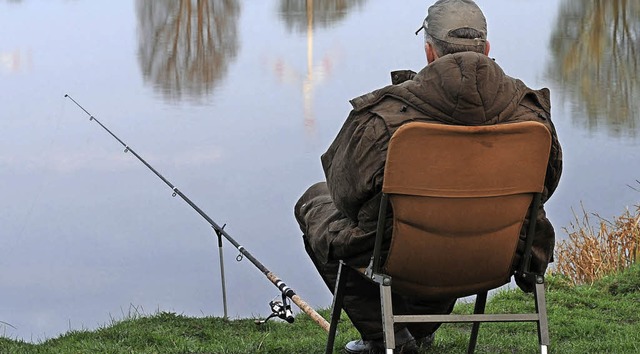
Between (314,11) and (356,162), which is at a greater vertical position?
(356,162)

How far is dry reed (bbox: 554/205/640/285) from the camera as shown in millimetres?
7984

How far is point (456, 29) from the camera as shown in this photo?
3572mm

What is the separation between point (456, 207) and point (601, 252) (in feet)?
16.5

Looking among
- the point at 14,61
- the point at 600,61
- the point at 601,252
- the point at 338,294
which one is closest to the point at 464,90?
the point at 338,294

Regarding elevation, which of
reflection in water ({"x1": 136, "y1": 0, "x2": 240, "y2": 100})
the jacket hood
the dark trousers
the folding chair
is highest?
the jacket hood

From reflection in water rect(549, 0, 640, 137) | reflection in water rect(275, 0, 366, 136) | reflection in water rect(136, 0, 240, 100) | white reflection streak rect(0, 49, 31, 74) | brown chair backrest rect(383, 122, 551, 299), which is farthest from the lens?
white reflection streak rect(0, 49, 31, 74)

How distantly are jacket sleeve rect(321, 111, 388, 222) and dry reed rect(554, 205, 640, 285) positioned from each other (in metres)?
4.63

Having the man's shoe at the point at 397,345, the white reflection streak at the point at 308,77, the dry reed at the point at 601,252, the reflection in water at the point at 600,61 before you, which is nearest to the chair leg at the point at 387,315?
the man's shoe at the point at 397,345

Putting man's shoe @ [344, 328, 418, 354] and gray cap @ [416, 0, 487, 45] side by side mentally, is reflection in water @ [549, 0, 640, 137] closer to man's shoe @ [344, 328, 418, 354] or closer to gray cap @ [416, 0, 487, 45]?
man's shoe @ [344, 328, 418, 354]

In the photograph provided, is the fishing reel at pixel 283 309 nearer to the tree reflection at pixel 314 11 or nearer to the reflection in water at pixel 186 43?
the reflection in water at pixel 186 43

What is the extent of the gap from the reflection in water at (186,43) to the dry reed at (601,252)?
471 inches

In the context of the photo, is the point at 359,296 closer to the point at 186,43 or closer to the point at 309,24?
the point at 186,43

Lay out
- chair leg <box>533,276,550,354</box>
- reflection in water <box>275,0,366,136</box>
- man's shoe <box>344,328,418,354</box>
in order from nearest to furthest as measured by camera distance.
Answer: chair leg <box>533,276,550,354</box>, man's shoe <box>344,328,418,354</box>, reflection in water <box>275,0,366,136</box>

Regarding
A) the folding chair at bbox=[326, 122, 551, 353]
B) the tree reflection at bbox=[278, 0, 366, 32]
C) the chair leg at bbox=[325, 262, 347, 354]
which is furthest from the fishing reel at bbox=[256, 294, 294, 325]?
the tree reflection at bbox=[278, 0, 366, 32]
